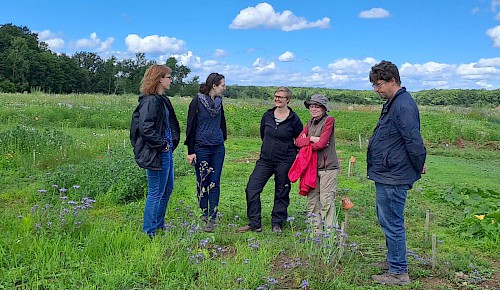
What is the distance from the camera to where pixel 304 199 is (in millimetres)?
7566

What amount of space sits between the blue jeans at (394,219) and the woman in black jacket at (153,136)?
7.02 feet

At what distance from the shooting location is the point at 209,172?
18.4 feet

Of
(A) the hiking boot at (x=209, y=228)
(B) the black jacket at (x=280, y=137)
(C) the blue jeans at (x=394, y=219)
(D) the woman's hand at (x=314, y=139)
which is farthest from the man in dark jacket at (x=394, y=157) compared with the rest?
(A) the hiking boot at (x=209, y=228)

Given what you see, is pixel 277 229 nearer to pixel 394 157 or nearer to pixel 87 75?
pixel 394 157

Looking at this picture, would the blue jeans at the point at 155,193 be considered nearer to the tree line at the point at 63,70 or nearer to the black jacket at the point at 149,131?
the black jacket at the point at 149,131

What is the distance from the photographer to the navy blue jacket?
3896mm

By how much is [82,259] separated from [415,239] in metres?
3.72

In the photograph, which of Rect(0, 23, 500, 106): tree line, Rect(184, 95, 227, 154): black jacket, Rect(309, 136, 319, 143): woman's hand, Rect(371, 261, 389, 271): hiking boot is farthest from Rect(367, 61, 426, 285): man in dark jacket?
Rect(0, 23, 500, 106): tree line

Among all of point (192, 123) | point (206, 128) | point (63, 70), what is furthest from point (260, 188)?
point (63, 70)

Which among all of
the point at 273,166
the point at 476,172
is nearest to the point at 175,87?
the point at 476,172

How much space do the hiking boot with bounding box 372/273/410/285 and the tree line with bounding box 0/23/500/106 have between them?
50.5 m

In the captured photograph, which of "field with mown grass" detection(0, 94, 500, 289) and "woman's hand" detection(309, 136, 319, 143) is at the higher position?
"woman's hand" detection(309, 136, 319, 143)

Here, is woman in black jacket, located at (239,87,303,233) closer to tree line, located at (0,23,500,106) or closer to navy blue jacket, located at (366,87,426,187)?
navy blue jacket, located at (366,87,426,187)

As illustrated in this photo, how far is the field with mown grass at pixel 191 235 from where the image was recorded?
377cm
